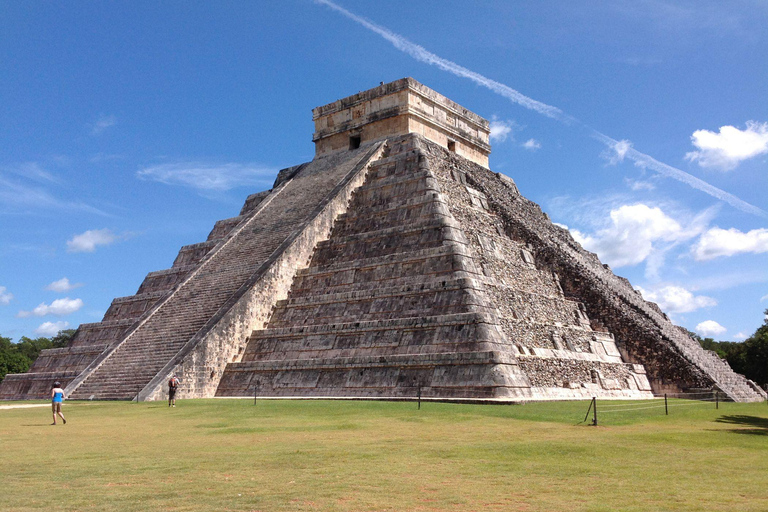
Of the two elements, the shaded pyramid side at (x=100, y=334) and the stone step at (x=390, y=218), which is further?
the shaded pyramid side at (x=100, y=334)

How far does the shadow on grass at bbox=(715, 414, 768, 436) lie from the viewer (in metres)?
10.2

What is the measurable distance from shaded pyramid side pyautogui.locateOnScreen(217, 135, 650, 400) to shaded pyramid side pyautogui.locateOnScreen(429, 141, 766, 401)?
0.42 metres

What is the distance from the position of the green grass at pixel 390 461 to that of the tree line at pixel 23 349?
23.1m

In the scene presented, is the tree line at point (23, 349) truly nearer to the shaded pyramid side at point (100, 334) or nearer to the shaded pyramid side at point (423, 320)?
the shaded pyramid side at point (100, 334)

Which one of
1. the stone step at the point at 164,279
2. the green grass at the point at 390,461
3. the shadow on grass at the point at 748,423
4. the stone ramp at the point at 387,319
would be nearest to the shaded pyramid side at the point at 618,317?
the stone ramp at the point at 387,319

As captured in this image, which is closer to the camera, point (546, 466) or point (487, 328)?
point (546, 466)

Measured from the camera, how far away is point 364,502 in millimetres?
5434

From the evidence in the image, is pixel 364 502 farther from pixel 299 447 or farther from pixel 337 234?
pixel 337 234

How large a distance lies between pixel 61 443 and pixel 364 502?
5.44 m

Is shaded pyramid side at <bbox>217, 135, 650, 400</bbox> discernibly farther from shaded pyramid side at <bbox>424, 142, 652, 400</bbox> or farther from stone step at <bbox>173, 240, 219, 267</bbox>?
stone step at <bbox>173, 240, 219, 267</bbox>

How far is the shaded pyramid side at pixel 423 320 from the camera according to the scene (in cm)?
1441

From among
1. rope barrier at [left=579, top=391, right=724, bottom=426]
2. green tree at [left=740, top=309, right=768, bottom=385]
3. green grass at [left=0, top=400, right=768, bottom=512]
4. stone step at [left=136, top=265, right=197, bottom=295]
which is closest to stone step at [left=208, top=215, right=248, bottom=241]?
stone step at [left=136, top=265, right=197, bottom=295]

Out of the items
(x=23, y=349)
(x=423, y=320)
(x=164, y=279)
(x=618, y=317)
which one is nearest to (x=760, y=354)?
(x=618, y=317)

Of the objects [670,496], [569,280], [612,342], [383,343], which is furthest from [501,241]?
[670,496]
